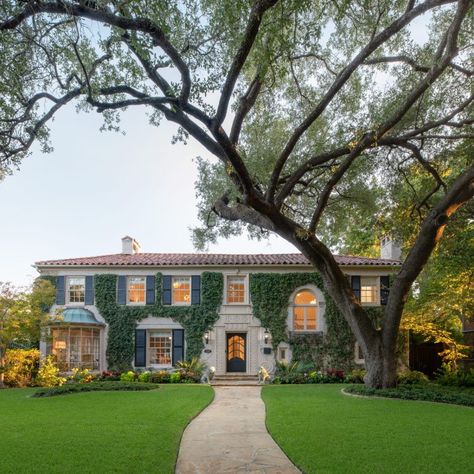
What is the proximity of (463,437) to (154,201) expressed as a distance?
41.2 feet

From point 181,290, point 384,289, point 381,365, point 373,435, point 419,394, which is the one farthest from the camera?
point 181,290

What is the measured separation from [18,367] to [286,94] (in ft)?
42.8

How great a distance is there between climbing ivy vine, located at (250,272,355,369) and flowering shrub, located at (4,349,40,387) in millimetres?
9086

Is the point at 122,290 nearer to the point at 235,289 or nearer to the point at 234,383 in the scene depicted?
the point at 235,289

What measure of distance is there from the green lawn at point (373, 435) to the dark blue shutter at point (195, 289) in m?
8.91

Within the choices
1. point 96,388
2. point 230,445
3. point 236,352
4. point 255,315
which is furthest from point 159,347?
point 230,445

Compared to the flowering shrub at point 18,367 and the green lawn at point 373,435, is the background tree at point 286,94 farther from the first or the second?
the flowering shrub at point 18,367

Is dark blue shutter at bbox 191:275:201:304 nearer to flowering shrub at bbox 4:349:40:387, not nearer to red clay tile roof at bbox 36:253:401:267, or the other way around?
red clay tile roof at bbox 36:253:401:267

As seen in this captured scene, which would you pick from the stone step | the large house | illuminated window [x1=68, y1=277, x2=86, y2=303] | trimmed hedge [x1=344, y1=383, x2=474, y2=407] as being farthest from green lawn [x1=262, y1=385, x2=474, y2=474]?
illuminated window [x1=68, y1=277, x2=86, y2=303]

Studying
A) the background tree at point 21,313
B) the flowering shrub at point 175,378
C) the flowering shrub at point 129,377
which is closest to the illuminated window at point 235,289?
the flowering shrub at point 175,378

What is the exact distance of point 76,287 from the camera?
20516 millimetres

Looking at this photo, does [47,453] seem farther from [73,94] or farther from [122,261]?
[122,261]

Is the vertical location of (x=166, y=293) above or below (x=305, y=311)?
above

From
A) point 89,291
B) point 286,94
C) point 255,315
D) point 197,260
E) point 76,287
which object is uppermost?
point 286,94
